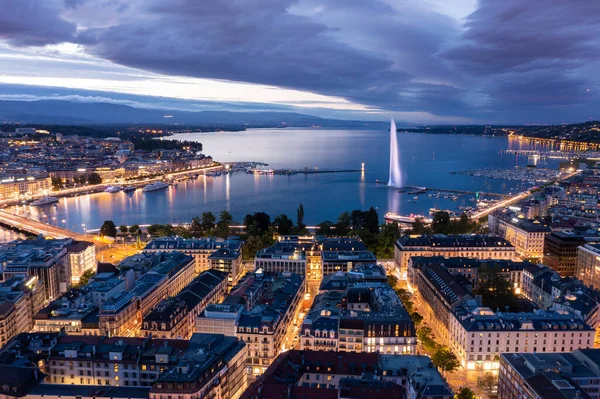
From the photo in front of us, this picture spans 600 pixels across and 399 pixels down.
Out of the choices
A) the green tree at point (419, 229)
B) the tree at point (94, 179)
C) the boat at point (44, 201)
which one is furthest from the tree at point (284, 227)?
the tree at point (94, 179)

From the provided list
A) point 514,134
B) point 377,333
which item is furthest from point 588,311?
point 514,134

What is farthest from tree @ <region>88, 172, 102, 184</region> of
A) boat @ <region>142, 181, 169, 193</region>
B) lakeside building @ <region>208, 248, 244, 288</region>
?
lakeside building @ <region>208, 248, 244, 288</region>

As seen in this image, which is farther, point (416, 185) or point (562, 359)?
point (416, 185)

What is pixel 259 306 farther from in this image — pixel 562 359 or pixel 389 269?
pixel 389 269

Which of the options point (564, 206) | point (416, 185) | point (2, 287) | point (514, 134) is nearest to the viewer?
point (2, 287)

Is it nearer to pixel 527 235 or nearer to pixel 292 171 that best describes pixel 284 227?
pixel 527 235

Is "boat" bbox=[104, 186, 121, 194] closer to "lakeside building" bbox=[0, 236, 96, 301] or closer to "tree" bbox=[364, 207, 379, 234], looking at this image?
"lakeside building" bbox=[0, 236, 96, 301]

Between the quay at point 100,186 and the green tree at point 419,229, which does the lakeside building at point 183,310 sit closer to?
the green tree at point 419,229

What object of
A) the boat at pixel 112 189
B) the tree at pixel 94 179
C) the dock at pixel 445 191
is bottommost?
the boat at pixel 112 189
